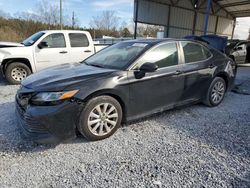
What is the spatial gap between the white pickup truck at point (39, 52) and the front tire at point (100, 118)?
4536 mm

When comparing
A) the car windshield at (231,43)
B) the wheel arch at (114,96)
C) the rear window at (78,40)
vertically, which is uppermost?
the car windshield at (231,43)

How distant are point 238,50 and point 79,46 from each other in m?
8.95

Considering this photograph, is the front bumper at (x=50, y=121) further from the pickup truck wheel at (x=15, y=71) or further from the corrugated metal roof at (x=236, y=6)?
the corrugated metal roof at (x=236, y=6)

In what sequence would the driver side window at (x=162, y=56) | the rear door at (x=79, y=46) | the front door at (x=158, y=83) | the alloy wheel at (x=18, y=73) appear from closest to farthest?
the front door at (x=158, y=83) → the driver side window at (x=162, y=56) → the alloy wheel at (x=18, y=73) → the rear door at (x=79, y=46)

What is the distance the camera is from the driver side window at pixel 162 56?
3.55 meters

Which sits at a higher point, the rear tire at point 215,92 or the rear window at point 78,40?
the rear window at point 78,40

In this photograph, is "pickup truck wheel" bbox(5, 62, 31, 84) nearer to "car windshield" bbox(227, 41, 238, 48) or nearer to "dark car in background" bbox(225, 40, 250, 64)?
"dark car in background" bbox(225, 40, 250, 64)

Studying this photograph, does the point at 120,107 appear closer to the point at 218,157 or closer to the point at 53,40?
the point at 218,157

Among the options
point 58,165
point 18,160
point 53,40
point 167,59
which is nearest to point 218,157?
point 167,59

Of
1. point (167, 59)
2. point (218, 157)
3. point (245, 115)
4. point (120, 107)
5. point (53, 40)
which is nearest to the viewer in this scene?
point (218, 157)

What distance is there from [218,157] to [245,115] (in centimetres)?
194

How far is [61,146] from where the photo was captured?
304cm

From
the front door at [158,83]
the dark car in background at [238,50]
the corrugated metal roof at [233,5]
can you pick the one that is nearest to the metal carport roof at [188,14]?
the corrugated metal roof at [233,5]

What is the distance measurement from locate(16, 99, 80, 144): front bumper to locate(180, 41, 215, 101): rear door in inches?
86.5
